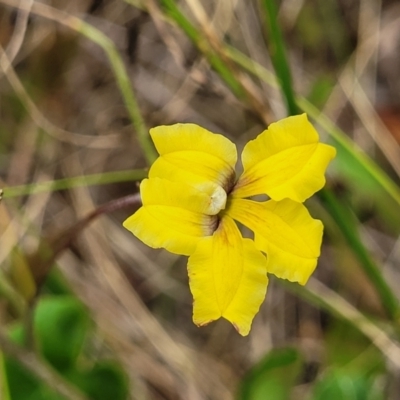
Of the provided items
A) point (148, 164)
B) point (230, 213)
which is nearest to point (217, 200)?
point (230, 213)

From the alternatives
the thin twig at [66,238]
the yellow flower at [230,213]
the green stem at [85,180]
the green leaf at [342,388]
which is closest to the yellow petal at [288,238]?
the yellow flower at [230,213]

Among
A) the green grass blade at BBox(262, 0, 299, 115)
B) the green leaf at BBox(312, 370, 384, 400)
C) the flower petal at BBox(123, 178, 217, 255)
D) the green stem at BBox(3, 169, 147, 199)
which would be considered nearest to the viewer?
the flower petal at BBox(123, 178, 217, 255)

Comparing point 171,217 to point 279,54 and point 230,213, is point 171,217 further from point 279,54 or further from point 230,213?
point 279,54

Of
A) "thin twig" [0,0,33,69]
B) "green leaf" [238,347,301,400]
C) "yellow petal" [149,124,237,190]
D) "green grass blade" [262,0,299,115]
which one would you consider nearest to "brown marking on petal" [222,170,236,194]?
"yellow petal" [149,124,237,190]

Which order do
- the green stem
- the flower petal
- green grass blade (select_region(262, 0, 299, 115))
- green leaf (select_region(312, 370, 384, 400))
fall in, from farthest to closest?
the green stem, green leaf (select_region(312, 370, 384, 400)), green grass blade (select_region(262, 0, 299, 115)), the flower petal

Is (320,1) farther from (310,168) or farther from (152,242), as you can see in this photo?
(152,242)

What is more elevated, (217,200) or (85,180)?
(217,200)

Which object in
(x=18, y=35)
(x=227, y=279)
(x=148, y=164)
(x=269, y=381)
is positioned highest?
(x=227, y=279)

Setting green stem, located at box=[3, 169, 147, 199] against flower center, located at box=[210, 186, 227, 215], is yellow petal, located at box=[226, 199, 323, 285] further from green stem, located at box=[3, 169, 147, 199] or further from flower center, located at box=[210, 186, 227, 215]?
green stem, located at box=[3, 169, 147, 199]
